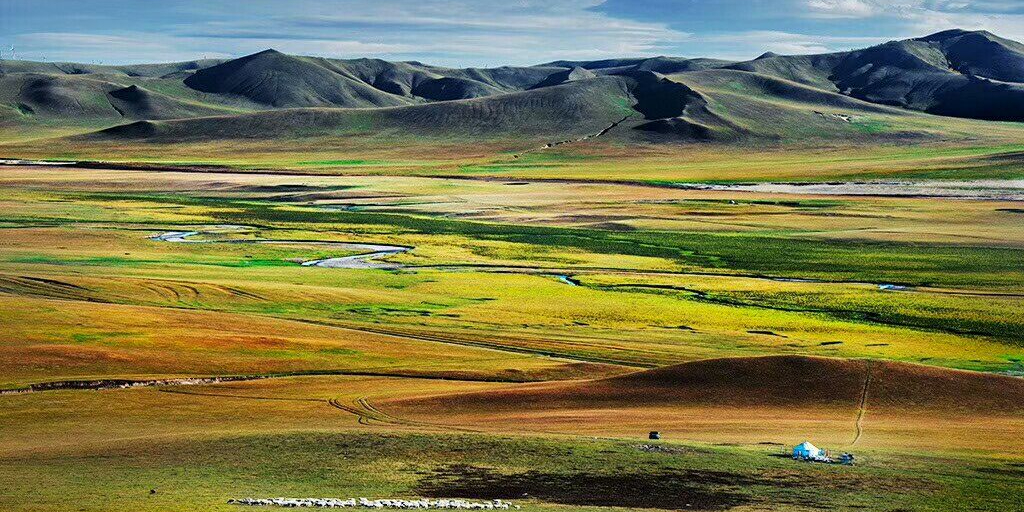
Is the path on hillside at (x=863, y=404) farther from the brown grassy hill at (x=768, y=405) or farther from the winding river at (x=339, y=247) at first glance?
the winding river at (x=339, y=247)

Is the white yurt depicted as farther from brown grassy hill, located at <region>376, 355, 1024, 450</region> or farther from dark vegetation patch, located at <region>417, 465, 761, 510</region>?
brown grassy hill, located at <region>376, 355, 1024, 450</region>

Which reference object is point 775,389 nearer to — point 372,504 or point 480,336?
point 480,336

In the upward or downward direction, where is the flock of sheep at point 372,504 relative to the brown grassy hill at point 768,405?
upward

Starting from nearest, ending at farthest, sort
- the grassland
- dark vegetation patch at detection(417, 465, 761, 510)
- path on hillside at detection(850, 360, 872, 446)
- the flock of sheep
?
the flock of sheep < dark vegetation patch at detection(417, 465, 761, 510) < the grassland < path on hillside at detection(850, 360, 872, 446)

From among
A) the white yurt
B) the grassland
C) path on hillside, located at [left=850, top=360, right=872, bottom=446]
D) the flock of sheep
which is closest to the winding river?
the grassland

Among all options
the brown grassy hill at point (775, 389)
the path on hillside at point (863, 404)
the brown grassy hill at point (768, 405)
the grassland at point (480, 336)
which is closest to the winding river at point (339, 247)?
the grassland at point (480, 336)

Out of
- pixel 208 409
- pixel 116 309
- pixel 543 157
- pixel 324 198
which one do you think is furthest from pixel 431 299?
pixel 543 157

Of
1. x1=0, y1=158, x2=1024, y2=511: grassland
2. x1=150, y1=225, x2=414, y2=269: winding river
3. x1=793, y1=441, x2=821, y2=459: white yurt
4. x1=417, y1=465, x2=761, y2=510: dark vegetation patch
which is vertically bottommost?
x1=150, y1=225, x2=414, y2=269: winding river

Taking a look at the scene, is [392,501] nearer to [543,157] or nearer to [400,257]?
[400,257]
